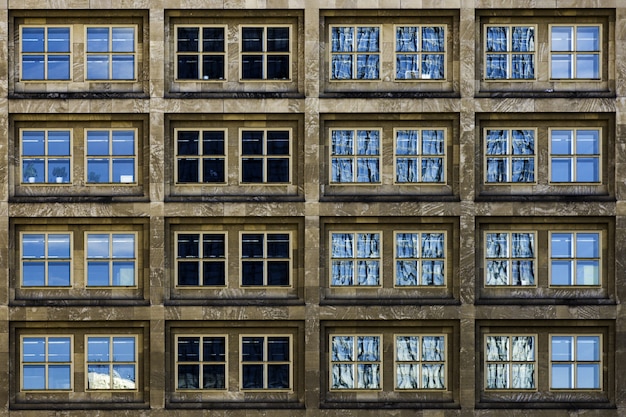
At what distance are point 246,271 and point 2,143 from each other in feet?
22.2

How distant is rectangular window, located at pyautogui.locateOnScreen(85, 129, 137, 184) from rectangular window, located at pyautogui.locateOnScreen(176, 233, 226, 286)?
2088mm

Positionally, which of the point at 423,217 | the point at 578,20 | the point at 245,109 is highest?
the point at 578,20

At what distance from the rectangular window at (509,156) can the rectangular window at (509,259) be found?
1429 millimetres

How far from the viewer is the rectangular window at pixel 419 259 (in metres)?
20.5

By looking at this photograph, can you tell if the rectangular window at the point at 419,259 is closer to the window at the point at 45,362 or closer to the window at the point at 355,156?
the window at the point at 355,156

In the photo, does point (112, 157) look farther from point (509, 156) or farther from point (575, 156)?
point (575, 156)

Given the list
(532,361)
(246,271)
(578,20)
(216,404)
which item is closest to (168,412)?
(216,404)

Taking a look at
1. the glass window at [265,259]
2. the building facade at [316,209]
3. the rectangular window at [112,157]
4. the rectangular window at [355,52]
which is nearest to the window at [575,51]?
the building facade at [316,209]

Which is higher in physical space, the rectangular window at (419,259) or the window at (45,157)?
the window at (45,157)

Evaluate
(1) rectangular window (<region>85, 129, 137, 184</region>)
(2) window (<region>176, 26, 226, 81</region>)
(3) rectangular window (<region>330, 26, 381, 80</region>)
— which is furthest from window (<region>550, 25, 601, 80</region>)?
(1) rectangular window (<region>85, 129, 137, 184</region>)

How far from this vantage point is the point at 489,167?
20516mm

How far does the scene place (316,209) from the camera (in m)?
20.1

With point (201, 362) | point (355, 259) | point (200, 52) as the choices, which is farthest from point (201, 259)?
point (200, 52)

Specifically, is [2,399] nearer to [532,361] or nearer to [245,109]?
[245,109]
